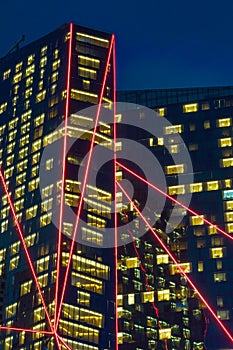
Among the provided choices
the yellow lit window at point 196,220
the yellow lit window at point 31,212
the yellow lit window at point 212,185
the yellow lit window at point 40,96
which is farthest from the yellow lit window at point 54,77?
the yellow lit window at point 196,220

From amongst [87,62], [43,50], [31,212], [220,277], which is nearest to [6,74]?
[43,50]

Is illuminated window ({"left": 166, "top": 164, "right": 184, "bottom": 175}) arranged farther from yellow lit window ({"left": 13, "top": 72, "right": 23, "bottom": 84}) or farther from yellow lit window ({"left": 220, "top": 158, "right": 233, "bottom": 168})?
yellow lit window ({"left": 13, "top": 72, "right": 23, "bottom": 84})

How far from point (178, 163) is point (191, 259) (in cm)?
2307

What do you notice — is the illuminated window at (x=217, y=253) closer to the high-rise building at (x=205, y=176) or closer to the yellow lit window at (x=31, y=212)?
the high-rise building at (x=205, y=176)

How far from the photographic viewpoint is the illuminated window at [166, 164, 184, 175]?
504 ft

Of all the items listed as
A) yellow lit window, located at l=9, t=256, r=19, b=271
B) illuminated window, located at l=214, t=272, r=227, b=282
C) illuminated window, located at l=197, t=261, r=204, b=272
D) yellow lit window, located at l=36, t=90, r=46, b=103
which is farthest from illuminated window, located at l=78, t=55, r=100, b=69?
illuminated window, located at l=214, t=272, r=227, b=282

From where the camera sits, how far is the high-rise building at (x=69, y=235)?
374ft

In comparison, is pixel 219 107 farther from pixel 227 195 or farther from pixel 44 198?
pixel 44 198

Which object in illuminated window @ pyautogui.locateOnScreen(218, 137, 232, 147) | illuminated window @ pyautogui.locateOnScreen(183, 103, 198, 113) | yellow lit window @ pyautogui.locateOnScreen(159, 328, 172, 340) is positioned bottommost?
yellow lit window @ pyautogui.locateOnScreen(159, 328, 172, 340)

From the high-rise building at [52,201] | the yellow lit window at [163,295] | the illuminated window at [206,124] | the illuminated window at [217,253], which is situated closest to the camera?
the high-rise building at [52,201]

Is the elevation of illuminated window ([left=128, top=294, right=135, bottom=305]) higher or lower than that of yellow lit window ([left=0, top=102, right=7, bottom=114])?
lower

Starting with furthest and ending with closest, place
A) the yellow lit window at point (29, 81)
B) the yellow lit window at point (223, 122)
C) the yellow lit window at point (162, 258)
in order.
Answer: the yellow lit window at point (223, 122) → the yellow lit window at point (29, 81) → the yellow lit window at point (162, 258)

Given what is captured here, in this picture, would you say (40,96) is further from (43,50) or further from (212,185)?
(212,185)

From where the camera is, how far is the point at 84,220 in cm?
11981
